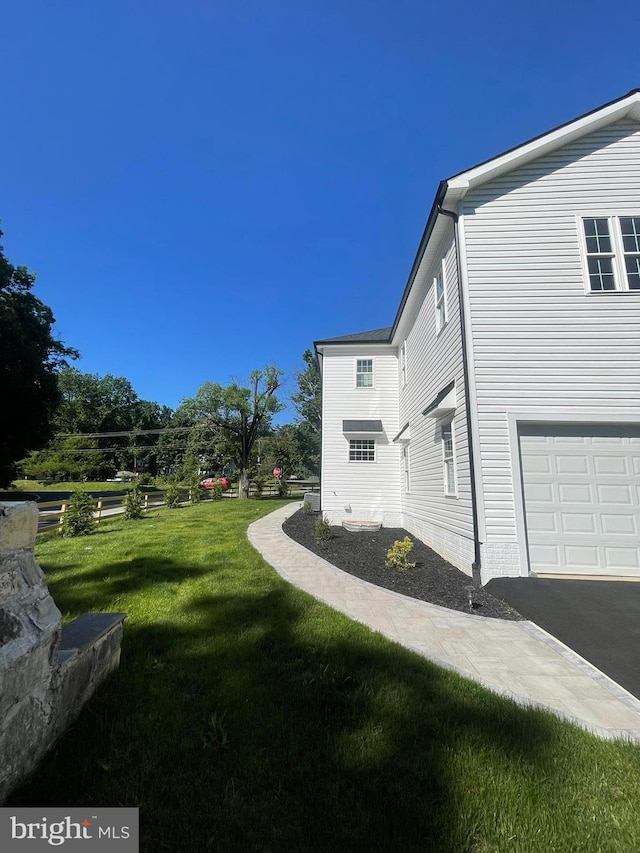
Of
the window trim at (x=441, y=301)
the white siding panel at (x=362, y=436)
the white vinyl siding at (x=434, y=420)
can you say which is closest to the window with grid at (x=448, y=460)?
the white vinyl siding at (x=434, y=420)

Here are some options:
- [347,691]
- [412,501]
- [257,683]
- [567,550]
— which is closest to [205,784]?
[257,683]

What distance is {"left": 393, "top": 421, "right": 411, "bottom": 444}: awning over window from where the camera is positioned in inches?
434

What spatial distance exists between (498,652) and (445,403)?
442 centimetres

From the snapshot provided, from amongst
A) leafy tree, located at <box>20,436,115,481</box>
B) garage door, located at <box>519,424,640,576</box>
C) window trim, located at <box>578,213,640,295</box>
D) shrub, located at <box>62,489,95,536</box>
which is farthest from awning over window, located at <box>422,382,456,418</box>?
leafy tree, located at <box>20,436,115,481</box>

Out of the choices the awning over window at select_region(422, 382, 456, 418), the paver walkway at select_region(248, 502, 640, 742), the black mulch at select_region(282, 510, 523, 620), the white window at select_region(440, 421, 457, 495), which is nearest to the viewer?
the paver walkway at select_region(248, 502, 640, 742)

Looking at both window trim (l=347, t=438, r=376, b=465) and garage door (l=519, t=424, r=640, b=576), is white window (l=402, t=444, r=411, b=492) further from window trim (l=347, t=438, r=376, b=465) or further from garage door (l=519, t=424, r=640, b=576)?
garage door (l=519, t=424, r=640, b=576)

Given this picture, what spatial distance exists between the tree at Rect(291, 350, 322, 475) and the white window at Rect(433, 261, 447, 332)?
25.8 metres

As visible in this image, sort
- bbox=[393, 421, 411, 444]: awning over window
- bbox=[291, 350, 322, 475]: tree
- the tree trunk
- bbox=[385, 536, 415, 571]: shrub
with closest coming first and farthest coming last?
bbox=[385, 536, 415, 571]: shrub < bbox=[393, 421, 411, 444]: awning over window < the tree trunk < bbox=[291, 350, 322, 475]: tree

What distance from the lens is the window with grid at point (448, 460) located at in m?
7.26

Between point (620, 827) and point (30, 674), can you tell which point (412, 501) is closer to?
point (620, 827)

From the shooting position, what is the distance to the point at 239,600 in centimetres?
451

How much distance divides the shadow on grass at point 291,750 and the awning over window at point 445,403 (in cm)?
466

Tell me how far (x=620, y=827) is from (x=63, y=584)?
5992 millimetres

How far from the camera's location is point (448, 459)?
24.3 ft
